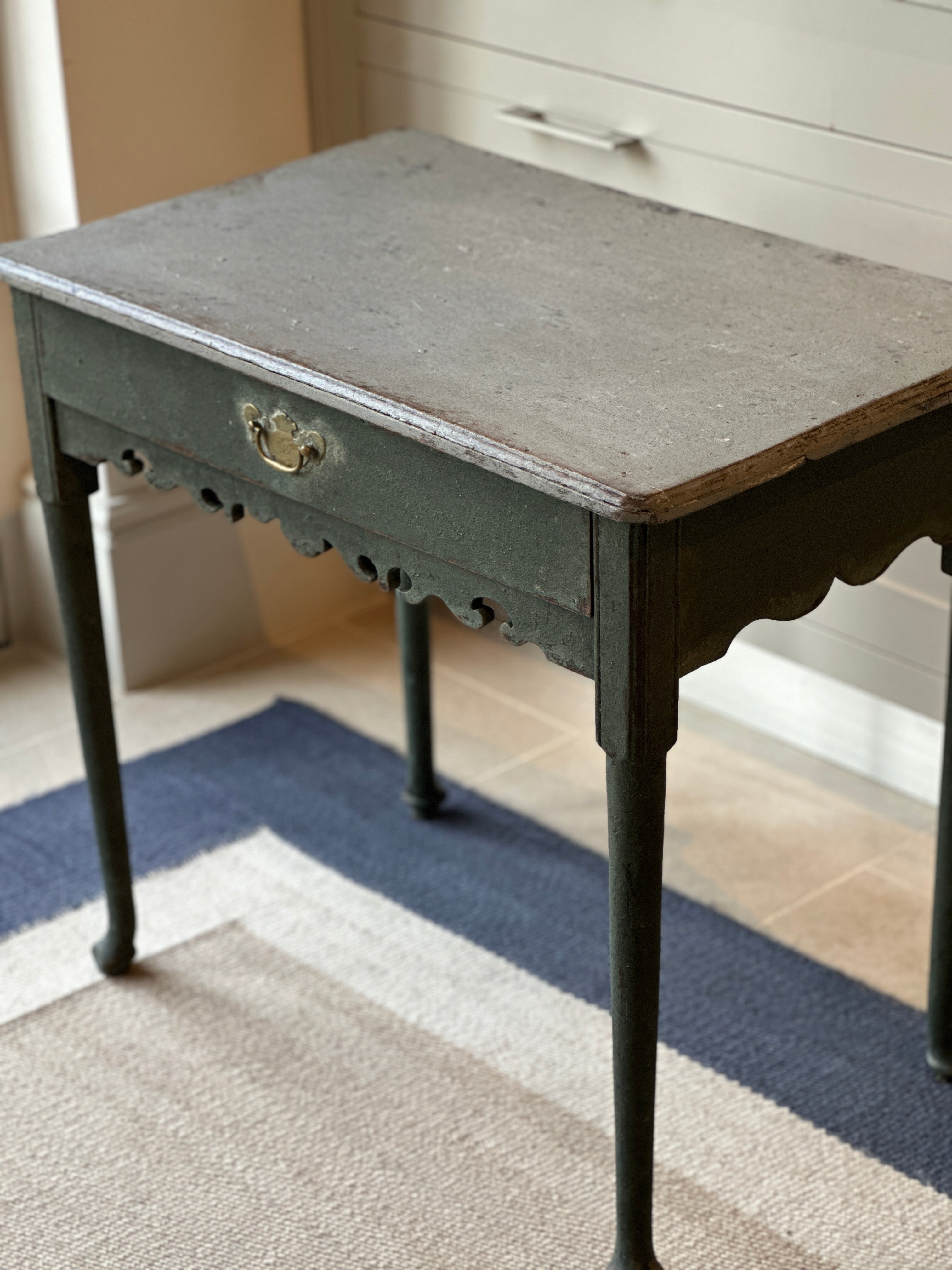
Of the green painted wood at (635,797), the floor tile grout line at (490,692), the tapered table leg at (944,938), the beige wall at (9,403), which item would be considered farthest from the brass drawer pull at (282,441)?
the beige wall at (9,403)

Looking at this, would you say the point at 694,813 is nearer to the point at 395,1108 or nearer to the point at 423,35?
the point at 395,1108

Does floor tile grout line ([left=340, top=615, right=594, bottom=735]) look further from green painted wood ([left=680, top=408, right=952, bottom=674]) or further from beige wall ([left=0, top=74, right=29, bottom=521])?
green painted wood ([left=680, top=408, right=952, bottom=674])

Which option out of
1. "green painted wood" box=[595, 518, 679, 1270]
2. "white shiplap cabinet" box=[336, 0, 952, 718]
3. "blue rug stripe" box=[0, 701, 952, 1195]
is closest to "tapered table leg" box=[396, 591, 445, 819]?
"blue rug stripe" box=[0, 701, 952, 1195]

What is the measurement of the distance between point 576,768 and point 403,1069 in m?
0.67

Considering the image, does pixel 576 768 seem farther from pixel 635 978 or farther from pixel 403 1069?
pixel 635 978

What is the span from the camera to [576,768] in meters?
2.38

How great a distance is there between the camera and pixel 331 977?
1.95 metres

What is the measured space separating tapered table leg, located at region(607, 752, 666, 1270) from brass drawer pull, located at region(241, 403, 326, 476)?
0.36 metres

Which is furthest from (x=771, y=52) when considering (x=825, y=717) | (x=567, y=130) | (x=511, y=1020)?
(x=511, y=1020)

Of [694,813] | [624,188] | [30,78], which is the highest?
[30,78]

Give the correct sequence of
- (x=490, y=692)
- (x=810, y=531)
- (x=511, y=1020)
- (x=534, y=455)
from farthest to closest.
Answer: (x=490, y=692), (x=511, y=1020), (x=810, y=531), (x=534, y=455)

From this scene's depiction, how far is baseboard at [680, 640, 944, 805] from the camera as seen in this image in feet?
7.40

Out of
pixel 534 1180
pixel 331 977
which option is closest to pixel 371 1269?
pixel 534 1180

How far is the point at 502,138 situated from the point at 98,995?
1221 millimetres
